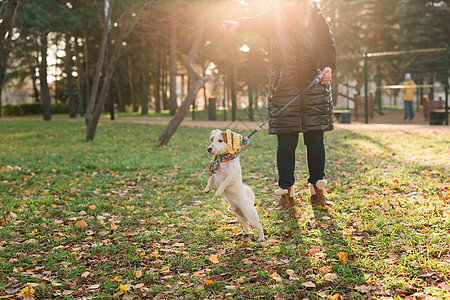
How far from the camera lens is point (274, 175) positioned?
6.53 metres

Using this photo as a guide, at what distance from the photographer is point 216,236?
3852mm

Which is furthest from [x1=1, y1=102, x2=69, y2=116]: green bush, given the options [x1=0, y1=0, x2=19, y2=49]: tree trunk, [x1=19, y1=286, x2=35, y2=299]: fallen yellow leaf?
[x1=19, y1=286, x2=35, y2=299]: fallen yellow leaf

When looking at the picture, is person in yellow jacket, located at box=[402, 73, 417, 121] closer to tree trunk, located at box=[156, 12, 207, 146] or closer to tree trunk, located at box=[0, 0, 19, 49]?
tree trunk, located at box=[156, 12, 207, 146]

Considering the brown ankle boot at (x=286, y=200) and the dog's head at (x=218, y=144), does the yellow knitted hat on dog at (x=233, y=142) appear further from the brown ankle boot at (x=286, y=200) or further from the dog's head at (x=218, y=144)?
the brown ankle boot at (x=286, y=200)

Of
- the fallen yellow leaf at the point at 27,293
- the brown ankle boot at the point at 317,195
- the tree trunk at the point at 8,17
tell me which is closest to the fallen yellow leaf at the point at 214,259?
the fallen yellow leaf at the point at 27,293

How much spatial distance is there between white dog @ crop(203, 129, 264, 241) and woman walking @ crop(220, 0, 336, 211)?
0.95 meters

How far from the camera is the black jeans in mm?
4246

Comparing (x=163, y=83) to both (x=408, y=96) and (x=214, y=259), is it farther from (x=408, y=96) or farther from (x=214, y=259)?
(x=214, y=259)

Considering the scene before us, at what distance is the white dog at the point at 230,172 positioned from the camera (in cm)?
326

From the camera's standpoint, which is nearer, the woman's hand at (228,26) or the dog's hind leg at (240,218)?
the dog's hind leg at (240,218)

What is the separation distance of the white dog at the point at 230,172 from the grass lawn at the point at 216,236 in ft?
1.08

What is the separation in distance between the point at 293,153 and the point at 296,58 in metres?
0.94

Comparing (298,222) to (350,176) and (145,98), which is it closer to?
(350,176)

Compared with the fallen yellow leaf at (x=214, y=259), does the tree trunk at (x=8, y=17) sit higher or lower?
higher
